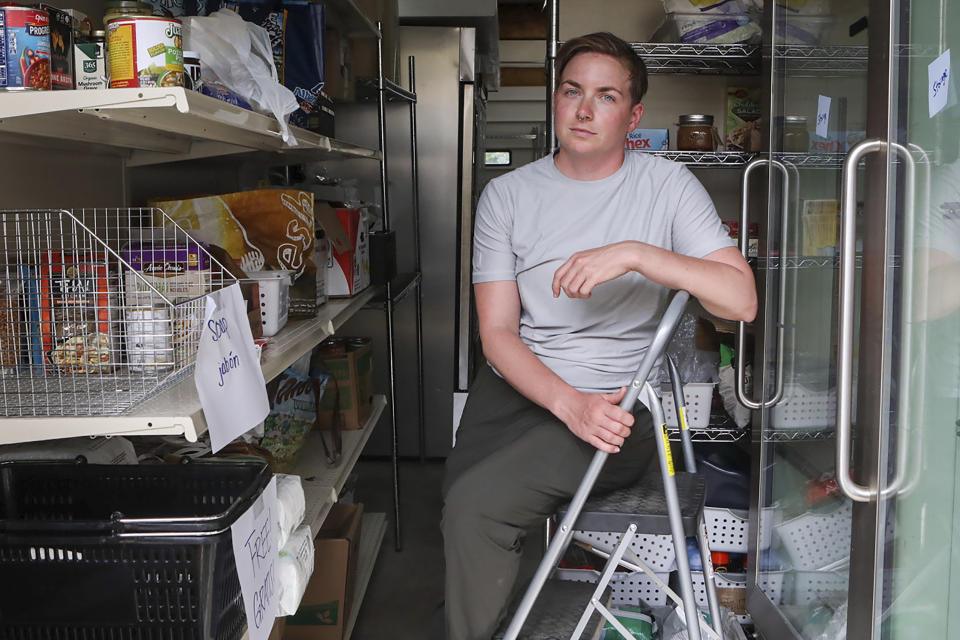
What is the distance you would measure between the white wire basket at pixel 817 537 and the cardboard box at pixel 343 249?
1.47m

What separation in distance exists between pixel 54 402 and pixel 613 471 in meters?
1.17

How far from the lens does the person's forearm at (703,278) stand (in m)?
1.76

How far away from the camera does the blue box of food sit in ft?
9.18

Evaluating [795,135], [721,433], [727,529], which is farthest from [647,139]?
[727,529]

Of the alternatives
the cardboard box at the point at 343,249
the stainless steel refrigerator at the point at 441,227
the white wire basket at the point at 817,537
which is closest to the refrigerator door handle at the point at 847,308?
the white wire basket at the point at 817,537

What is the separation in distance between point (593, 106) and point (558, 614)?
1220 millimetres

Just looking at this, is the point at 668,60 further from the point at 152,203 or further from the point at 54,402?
the point at 54,402

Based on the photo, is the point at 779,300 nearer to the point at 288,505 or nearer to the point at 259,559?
the point at 288,505

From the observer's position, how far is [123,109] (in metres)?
1.26

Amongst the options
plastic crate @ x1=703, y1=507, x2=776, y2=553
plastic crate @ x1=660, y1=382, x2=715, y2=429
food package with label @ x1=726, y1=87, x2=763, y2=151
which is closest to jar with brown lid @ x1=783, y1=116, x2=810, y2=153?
food package with label @ x1=726, y1=87, x2=763, y2=151

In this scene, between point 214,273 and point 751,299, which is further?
point 751,299

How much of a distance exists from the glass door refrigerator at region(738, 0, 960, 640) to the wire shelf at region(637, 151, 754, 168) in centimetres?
30

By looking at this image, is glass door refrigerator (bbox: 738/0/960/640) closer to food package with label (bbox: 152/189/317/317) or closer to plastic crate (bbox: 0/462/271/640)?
plastic crate (bbox: 0/462/271/640)

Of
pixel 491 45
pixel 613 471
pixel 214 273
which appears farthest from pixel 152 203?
pixel 491 45
